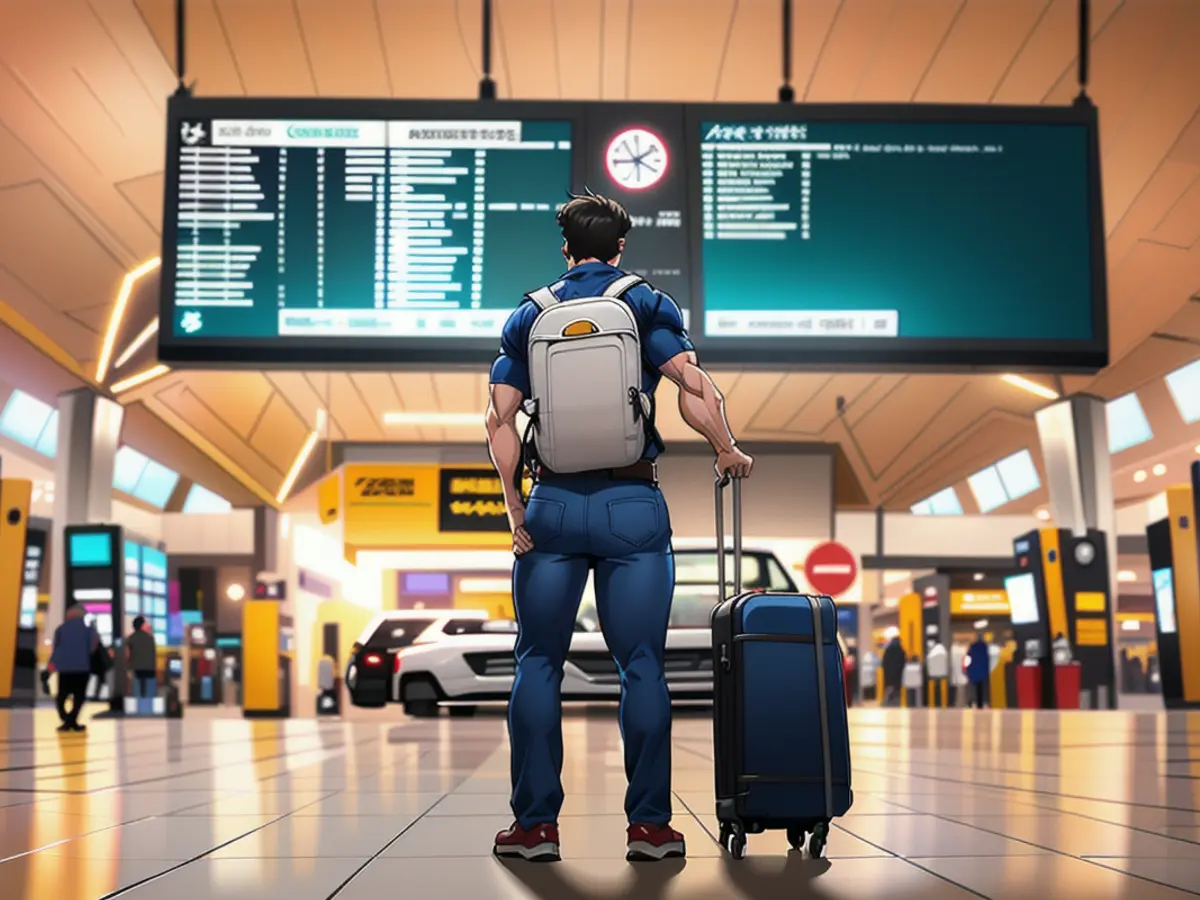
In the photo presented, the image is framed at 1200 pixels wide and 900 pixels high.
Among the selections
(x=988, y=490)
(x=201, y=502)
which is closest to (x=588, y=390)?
(x=988, y=490)

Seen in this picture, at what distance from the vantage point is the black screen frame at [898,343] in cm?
715

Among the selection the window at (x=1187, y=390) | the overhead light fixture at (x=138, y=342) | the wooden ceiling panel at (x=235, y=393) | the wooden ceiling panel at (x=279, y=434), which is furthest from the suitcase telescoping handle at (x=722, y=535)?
the window at (x=1187, y=390)

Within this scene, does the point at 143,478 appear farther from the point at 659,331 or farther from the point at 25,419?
the point at 659,331

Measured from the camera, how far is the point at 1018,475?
28781 millimetres

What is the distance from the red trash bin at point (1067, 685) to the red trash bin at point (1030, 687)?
40 cm

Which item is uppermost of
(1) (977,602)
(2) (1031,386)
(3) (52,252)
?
(3) (52,252)

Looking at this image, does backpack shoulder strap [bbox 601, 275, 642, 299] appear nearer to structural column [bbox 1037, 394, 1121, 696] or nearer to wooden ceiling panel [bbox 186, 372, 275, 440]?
wooden ceiling panel [bbox 186, 372, 275, 440]

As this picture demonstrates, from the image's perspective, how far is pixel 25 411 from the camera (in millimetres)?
27750

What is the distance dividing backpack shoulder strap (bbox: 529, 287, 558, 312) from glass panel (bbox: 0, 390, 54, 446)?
25.7m

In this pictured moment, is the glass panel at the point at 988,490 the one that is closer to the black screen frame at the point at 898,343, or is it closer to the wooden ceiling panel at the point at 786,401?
the wooden ceiling panel at the point at 786,401

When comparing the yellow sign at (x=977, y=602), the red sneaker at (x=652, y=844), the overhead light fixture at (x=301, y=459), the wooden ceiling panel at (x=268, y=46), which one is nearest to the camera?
the red sneaker at (x=652, y=844)

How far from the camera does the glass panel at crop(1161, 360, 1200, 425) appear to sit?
2039cm

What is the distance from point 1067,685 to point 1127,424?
271 inches

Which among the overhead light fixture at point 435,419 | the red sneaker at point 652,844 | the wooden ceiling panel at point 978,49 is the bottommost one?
the red sneaker at point 652,844
